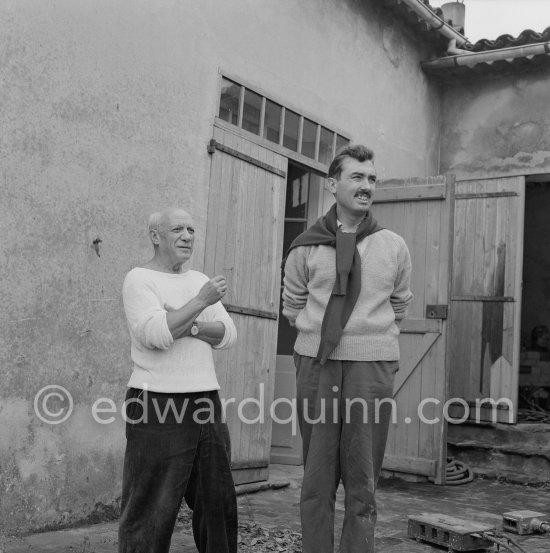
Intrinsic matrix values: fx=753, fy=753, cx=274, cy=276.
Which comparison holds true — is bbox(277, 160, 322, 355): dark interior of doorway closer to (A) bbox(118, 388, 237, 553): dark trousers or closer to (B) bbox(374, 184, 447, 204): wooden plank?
(B) bbox(374, 184, 447, 204): wooden plank

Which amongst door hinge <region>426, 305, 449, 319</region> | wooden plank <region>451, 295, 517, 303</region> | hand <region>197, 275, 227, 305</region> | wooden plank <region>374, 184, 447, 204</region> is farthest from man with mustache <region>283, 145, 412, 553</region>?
wooden plank <region>451, 295, 517, 303</region>

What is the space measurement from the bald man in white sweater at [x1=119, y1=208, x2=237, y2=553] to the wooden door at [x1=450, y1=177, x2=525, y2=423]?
502 centimetres

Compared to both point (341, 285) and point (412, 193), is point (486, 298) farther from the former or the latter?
point (341, 285)

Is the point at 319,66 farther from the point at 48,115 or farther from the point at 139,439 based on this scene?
the point at 139,439

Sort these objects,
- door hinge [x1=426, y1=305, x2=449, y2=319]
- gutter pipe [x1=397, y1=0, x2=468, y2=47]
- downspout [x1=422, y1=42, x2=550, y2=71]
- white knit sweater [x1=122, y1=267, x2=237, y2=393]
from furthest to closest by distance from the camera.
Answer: downspout [x1=422, y1=42, x2=550, y2=71] → gutter pipe [x1=397, y1=0, x2=468, y2=47] → door hinge [x1=426, y1=305, x2=449, y2=319] → white knit sweater [x1=122, y1=267, x2=237, y2=393]

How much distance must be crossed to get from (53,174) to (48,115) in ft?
1.09

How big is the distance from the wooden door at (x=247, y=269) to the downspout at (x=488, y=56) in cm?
298

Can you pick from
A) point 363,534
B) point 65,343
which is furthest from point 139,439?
point 65,343

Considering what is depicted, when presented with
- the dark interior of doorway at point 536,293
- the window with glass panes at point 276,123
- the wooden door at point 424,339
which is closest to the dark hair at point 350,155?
the window with glass panes at point 276,123

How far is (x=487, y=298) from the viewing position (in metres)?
7.63

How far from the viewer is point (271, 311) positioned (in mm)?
5922

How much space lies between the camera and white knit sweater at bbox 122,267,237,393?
2.86 m

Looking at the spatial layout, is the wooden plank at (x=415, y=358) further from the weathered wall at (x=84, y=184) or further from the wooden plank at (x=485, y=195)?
the weathered wall at (x=84, y=184)

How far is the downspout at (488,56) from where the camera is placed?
7.59 meters
